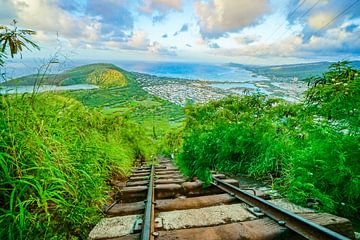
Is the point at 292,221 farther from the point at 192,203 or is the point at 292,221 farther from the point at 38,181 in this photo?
the point at 38,181

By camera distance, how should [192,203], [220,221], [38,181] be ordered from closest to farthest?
1. [38,181]
2. [220,221]
3. [192,203]

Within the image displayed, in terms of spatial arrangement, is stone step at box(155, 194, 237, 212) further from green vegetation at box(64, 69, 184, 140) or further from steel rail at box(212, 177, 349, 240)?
green vegetation at box(64, 69, 184, 140)

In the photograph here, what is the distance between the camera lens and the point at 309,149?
3738mm

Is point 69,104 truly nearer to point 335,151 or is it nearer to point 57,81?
point 57,81

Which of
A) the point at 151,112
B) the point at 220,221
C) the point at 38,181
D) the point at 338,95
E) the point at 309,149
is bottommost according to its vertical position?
the point at 151,112

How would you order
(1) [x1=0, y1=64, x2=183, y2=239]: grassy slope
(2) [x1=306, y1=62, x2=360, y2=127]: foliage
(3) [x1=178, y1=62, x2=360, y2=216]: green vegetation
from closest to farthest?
(1) [x1=0, y1=64, x2=183, y2=239]: grassy slope < (3) [x1=178, y1=62, x2=360, y2=216]: green vegetation < (2) [x1=306, y1=62, x2=360, y2=127]: foliage

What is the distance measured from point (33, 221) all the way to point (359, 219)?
354 cm

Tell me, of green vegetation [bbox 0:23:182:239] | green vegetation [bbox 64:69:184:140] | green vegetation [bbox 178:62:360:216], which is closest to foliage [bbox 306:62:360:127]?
green vegetation [bbox 178:62:360:216]

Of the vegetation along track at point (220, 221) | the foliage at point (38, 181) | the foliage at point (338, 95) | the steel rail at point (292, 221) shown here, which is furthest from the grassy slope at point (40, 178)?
the foliage at point (338, 95)

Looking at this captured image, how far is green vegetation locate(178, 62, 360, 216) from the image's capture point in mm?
3129

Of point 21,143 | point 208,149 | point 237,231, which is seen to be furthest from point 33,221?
point 208,149

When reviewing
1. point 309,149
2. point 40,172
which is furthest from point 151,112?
point 40,172

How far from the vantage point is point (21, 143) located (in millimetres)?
2453

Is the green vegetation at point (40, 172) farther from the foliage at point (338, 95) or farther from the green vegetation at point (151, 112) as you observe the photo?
the green vegetation at point (151, 112)
